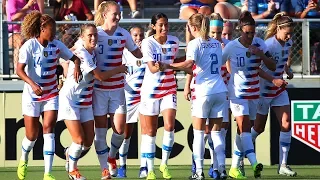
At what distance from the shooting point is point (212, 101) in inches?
442

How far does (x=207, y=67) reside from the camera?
36.6ft

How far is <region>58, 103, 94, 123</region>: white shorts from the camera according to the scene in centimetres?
1120

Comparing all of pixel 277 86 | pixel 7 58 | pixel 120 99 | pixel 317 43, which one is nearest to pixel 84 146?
pixel 120 99

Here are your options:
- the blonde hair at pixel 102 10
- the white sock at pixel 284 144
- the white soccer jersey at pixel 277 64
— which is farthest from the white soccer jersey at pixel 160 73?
the white sock at pixel 284 144

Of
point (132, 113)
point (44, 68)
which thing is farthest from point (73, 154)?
point (132, 113)

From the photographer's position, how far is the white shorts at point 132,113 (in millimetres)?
12727

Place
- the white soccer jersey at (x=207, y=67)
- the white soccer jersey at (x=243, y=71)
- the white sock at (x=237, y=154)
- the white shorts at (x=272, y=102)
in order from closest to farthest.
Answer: the white soccer jersey at (x=207, y=67)
the white soccer jersey at (x=243, y=71)
the white sock at (x=237, y=154)
the white shorts at (x=272, y=102)

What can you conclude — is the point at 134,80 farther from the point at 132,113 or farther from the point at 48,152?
the point at 48,152

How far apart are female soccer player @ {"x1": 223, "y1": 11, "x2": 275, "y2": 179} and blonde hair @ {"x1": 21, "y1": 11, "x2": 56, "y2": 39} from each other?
2.20 meters

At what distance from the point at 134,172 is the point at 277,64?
2507 mm

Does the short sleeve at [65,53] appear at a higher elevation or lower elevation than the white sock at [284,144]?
higher

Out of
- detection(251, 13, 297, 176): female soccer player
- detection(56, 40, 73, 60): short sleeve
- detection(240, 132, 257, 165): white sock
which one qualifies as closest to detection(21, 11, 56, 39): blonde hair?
detection(56, 40, 73, 60): short sleeve

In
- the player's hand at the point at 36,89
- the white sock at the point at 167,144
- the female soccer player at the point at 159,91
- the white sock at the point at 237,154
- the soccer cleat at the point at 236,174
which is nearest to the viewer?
the player's hand at the point at 36,89

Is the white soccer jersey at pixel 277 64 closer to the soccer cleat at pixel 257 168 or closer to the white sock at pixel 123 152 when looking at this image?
the soccer cleat at pixel 257 168
